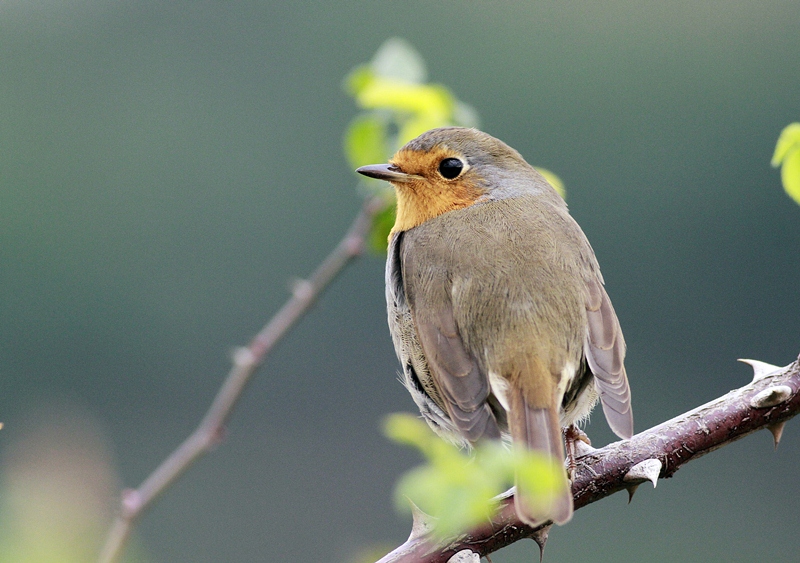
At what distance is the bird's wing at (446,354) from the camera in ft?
9.90

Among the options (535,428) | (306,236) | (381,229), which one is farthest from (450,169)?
(306,236)

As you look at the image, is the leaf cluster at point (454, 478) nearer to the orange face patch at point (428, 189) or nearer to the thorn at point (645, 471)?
the thorn at point (645, 471)

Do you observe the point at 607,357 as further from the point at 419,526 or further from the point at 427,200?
the point at 419,526

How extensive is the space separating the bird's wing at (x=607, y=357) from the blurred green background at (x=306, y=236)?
64.9ft

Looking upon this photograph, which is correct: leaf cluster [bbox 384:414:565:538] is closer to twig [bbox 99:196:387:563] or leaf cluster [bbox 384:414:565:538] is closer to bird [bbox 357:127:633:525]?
twig [bbox 99:196:387:563]

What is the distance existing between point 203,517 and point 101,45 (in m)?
15.1

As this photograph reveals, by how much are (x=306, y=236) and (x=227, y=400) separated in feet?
73.8

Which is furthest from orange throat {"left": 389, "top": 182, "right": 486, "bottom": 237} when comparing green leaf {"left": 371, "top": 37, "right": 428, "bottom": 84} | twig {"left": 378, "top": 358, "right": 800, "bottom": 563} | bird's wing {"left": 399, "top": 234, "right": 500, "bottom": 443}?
twig {"left": 378, "top": 358, "right": 800, "bottom": 563}

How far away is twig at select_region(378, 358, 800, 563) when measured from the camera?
2385mm

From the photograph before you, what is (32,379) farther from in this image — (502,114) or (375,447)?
(502,114)

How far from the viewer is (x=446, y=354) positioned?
322 cm

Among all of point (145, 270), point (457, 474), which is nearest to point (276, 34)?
point (145, 270)

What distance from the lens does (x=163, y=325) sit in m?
26.6

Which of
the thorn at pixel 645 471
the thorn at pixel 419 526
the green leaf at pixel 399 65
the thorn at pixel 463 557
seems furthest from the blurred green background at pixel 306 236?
the thorn at pixel 463 557
